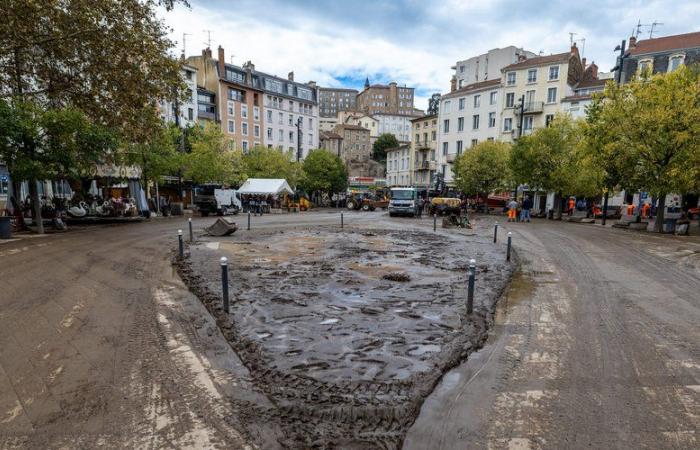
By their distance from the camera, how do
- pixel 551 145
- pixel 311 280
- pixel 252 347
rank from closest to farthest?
1. pixel 252 347
2. pixel 311 280
3. pixel 551 145

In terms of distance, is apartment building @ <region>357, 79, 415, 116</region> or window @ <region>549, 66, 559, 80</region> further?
apartment building @ <region>357, 79, 415, 116</region>

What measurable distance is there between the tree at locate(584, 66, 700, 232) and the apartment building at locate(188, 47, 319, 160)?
4114 cm

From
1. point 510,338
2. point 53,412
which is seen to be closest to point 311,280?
point 510,338

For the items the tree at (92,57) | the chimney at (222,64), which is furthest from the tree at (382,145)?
the tree at (92,57)

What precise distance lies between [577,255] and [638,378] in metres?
10.2

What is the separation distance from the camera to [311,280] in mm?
9281

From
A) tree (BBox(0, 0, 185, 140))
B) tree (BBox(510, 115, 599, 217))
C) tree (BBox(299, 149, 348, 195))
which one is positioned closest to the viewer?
tree (BBox(0, 0, 185, 140))

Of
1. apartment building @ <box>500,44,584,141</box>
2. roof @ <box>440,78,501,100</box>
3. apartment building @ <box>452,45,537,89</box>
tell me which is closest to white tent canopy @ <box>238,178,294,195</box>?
apartment building @ <box>500,44,584,141</box>

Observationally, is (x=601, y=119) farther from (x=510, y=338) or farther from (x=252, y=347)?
(x=252, y=347)

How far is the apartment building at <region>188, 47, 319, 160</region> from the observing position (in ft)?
185

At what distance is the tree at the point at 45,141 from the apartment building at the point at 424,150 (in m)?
47.9

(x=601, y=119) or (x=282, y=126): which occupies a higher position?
(x=282, y=126)

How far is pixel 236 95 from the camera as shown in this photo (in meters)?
58.8

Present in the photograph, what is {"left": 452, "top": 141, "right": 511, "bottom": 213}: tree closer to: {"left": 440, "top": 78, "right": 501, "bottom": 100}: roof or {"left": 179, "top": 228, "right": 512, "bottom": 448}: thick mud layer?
{"left": 440, "top": 78, "right": 501, "bottom": 100}: roof
